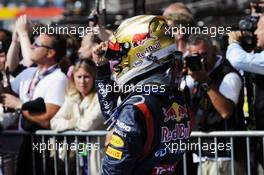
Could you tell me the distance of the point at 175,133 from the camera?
11.7 feet

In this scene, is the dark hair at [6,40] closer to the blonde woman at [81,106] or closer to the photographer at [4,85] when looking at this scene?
the photographer at [4,85]

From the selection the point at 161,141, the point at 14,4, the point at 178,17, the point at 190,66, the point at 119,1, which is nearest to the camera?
the point at 161,141

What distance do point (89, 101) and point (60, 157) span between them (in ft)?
1.72

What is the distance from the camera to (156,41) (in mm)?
3561

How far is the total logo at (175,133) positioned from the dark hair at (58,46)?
2374 millimetres

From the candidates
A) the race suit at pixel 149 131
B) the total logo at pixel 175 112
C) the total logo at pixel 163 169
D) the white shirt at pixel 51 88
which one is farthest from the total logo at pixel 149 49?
the white shirt at pixel 51 88

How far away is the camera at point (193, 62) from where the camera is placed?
4.92 meters

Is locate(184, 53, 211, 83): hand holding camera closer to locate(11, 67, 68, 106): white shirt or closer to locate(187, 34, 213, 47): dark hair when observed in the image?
locate(187, 34, 213, 47): dark hair

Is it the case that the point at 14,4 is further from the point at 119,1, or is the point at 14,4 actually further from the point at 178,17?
the point at 178,17

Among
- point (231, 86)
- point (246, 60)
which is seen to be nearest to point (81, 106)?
point (231, 86)

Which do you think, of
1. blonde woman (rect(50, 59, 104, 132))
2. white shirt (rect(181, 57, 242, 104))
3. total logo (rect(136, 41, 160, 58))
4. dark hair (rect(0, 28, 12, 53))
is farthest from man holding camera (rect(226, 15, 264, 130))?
dark hair (rect(0, 28, 12, 53))

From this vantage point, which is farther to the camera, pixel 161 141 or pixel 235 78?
pixel 235 78

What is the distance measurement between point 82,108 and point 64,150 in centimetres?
37

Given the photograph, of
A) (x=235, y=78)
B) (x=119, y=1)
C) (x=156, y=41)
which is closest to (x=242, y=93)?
(x=235, y=78)
